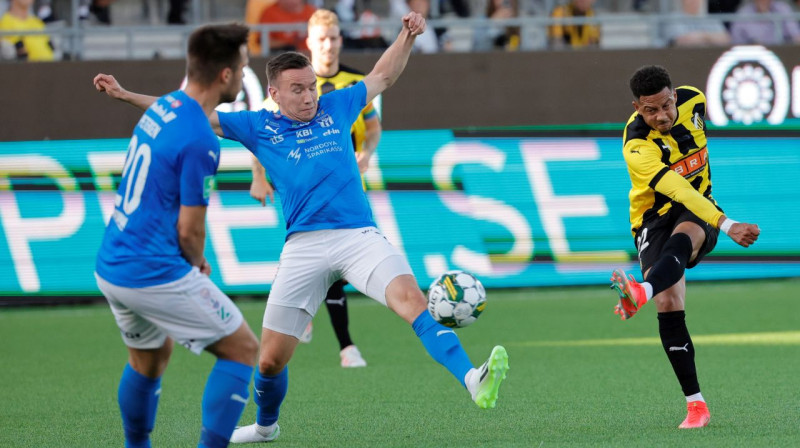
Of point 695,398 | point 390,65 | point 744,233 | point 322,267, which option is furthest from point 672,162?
point 322,267

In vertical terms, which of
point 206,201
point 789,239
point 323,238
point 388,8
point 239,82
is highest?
point 239,82

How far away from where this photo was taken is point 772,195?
1263 cm

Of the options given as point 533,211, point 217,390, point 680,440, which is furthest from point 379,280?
point 533,211

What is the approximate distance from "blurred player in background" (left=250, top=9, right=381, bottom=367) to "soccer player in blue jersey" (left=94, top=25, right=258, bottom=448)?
142 inches

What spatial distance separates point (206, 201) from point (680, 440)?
8.64 feet

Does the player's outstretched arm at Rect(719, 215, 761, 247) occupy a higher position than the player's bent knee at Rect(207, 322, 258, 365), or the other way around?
the player's outstretched arm at Rect(719, 215, 761, 247)

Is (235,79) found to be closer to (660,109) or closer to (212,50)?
(212,50)

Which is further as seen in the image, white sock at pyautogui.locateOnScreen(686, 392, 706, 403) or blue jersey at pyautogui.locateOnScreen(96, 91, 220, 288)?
white sock at pyautogui.locateOnScreen(686, 392, 706, 403)

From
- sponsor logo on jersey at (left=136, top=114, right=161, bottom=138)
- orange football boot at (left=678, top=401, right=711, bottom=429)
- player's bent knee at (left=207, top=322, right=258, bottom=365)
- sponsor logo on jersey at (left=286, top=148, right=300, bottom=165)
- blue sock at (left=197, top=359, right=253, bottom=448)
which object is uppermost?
sponsor logo on jersey at (left=136, top=114, right=161, bottom=138)

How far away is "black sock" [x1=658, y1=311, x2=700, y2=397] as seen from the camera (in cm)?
594

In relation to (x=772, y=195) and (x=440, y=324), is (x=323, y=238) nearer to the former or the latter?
(x=440, y=324)

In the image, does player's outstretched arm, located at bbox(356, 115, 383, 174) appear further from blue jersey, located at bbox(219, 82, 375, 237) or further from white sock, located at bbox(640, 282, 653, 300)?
white sock, located at bbox(640, 282, 653, 300)

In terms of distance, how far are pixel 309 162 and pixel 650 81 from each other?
1780mm

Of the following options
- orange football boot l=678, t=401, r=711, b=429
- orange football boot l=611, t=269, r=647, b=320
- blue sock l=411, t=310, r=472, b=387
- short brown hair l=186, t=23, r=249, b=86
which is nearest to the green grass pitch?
orange football boot l=678, t=401, r=711, b=429
